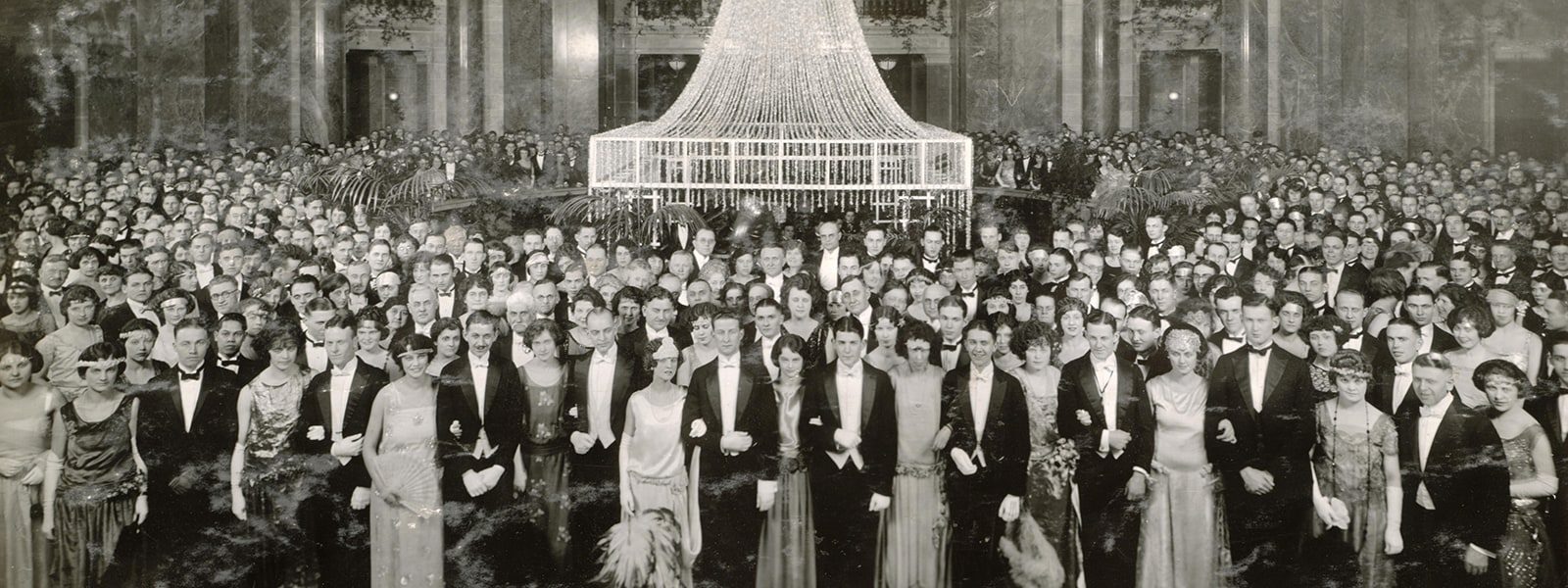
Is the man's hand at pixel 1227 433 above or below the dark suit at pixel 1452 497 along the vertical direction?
above

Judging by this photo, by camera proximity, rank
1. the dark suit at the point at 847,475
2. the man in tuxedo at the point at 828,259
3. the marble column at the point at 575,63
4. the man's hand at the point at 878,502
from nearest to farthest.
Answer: the man's hand at the point at 878,502 → the dark suit at the point at 847,475 → the man in tuxedo at the point at 828,259 → the marble column at the point at 575,63

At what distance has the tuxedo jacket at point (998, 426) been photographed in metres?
5.05

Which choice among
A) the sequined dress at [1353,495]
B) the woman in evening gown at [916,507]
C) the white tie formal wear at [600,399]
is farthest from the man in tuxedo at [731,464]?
the sequined dress at [1353,495]

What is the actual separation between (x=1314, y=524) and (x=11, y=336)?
5748 millimetres

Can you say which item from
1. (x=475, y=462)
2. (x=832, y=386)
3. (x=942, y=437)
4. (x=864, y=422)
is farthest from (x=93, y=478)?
(x=942, y=437)

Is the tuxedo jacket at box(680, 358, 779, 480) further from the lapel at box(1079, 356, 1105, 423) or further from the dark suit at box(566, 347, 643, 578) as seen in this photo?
the lapel at box(1079, 356, 1105, 423)

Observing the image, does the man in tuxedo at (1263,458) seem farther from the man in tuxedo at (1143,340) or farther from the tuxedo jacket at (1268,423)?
the man in tuxedo at (1143,340)

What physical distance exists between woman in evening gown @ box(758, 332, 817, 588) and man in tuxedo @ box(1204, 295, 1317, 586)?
5.49 ft

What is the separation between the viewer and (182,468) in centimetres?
503

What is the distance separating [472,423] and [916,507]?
6.15 feet

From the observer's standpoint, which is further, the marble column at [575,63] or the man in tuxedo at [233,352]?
the marble column at [575,63]

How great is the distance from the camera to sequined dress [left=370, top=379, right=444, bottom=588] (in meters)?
5.02

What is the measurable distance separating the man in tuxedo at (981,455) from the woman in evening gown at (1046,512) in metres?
0.06

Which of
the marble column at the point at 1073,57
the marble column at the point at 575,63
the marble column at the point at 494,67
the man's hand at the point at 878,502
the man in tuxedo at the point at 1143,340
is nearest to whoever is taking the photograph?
the man's hand at the point at 878,502
